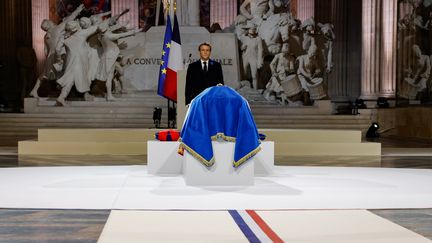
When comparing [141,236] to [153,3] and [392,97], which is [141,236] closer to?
[392,97]

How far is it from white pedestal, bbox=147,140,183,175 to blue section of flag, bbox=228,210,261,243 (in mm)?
2782

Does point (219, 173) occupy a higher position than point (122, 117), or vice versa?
point (122, 117)

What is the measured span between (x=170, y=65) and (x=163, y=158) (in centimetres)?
295

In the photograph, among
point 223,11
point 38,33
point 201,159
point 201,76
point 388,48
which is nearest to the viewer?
point 201,159

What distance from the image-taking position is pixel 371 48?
830 inches

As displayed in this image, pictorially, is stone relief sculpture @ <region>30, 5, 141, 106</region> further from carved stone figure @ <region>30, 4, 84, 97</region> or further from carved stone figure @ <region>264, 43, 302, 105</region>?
carved stone figure @ <region>264, 43, 302, 105</region>

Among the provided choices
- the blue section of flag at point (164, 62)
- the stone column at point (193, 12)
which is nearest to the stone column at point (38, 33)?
the stone column at point (193, 12)

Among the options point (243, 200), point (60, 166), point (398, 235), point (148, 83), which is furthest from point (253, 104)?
point (398, 235)

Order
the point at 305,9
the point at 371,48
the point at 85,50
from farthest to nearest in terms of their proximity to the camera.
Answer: the point at 305,9 < the point at 371,48 < the point at 85,50

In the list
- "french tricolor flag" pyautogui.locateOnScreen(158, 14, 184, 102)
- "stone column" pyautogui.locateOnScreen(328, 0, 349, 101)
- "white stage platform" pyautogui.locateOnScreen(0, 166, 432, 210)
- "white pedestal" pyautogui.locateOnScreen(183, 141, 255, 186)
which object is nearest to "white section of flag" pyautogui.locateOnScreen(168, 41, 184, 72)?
"french tricolor flag" pyautogui.locateOnScreen(158, 14, 184, 102)

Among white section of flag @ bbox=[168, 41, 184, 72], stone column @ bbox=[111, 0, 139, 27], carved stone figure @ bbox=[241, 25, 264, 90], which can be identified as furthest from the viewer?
stone column @ bbox=[111, 0, 139, 27]

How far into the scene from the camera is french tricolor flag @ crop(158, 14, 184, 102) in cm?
963

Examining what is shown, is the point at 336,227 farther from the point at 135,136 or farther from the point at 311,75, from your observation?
the point at 311,75

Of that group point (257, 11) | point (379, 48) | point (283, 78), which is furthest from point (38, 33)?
point (379, 48)
